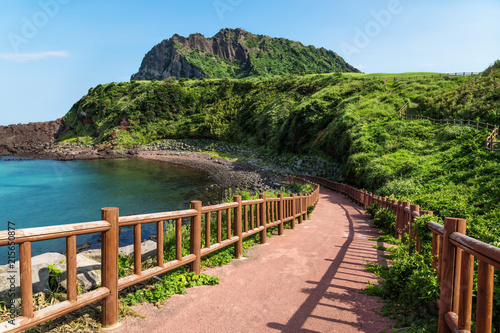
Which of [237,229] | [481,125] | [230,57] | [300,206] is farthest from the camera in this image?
[230,57]

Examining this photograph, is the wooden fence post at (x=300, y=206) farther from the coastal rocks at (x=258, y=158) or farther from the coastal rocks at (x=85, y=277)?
the coastal rocks at (x=258, y=158)

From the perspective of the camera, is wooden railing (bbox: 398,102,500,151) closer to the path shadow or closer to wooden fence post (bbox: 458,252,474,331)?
the path shadow

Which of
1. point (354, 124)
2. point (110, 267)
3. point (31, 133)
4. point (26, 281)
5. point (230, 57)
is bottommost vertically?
point (110, 267)

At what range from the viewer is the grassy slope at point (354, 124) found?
1656 cm

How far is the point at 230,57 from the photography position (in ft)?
541

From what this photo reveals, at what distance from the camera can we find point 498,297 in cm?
255

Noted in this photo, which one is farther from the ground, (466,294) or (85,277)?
(466,294)

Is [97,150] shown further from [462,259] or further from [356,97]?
[462,259]

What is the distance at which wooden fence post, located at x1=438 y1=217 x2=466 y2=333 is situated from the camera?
2990 millimetres

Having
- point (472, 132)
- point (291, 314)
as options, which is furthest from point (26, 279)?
point (472, 132)

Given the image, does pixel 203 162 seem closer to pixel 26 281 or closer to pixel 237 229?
pixel 237 229

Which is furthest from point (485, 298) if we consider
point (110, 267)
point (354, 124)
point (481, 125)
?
point (354, 124)

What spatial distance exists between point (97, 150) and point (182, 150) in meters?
21.0

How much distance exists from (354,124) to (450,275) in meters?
32.2
